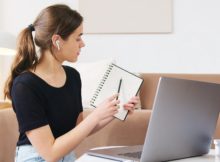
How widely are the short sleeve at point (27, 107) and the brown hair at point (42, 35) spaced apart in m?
0.11

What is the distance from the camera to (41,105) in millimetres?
1253

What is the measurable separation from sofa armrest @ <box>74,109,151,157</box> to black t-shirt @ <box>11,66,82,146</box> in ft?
1.28

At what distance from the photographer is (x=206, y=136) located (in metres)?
1.04

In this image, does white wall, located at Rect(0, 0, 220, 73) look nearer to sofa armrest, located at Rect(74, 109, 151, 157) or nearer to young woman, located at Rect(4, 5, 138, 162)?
sofa armrest, located at Rect(74, 109, 151, 157)

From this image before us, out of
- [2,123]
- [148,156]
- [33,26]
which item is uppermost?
[33,26]

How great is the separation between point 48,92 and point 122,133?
612mm

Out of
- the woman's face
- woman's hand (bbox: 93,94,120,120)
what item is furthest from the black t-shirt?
woman's hand (bbox: 93,94,120,120)

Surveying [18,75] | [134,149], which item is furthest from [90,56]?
[134,149]

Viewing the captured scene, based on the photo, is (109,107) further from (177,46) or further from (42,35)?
(177,46)

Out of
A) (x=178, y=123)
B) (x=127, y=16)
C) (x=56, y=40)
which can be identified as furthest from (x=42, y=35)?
(x=127, y=16)

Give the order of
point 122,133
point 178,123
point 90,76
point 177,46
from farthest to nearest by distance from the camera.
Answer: point 177,46 < point 90,76 < point 122,133 < point 178,123

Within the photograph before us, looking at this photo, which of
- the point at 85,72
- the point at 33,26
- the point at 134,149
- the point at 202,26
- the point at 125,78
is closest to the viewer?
the point at 134,149

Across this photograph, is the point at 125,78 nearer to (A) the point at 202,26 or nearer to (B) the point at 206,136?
(B) the point at 206,136

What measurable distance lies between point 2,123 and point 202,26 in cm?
161
